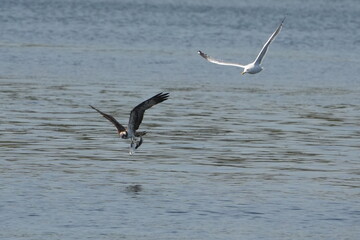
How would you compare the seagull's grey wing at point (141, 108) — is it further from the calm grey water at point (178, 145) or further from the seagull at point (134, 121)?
the calm grey water at point (178, 145)

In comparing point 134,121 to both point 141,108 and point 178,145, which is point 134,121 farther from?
point 178,145

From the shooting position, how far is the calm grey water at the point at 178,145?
1416 centimetres

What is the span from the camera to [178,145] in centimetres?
1967

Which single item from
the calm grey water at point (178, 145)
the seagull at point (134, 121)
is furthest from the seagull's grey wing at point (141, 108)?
the calm grey water at point (178, 145)

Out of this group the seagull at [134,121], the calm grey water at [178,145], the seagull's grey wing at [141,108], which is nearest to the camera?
the calm grey water at [178,145]

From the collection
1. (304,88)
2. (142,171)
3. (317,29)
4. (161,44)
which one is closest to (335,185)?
(142,171)

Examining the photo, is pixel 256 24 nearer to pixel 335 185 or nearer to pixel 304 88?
pixel 304 88

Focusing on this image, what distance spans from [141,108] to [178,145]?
4051mm

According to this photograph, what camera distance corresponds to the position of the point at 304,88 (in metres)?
30.0

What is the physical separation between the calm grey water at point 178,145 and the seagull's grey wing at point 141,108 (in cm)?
88

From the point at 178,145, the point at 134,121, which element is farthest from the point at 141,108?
the point at 178,145

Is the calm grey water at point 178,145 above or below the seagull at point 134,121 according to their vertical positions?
below

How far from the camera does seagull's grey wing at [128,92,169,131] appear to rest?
1539 centimetres

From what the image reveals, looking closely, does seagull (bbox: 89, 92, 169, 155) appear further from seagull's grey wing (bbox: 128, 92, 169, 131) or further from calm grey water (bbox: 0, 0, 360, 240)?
calm grey water (bbox: 0, 0, 360, 240)
